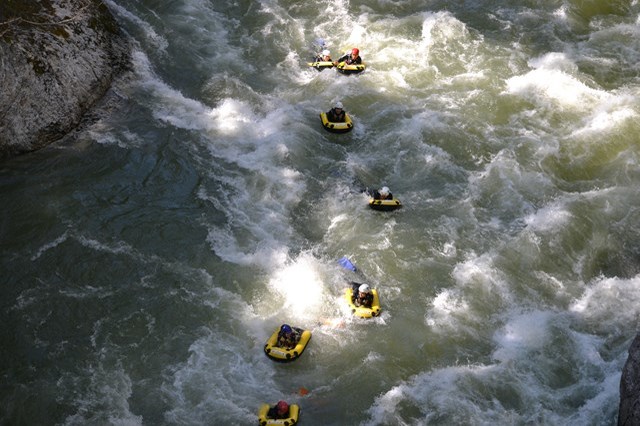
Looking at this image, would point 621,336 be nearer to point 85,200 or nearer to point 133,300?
point 133,300

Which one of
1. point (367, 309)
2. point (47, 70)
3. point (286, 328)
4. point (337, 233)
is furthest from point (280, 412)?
point (47, 70)

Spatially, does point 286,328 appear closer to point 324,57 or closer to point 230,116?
point 230,116

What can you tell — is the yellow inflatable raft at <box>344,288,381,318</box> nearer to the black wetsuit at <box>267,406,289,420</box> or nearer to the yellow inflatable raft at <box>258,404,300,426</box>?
A: the yellow inflatable raft at <box>258,404,300,426</box>

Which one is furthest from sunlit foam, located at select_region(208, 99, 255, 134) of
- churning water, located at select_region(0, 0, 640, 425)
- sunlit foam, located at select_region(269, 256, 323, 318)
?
sunlit foam, located at select_region(269, 256, 323, 318)

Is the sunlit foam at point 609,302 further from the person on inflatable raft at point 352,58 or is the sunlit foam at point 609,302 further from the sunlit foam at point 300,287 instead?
the person on inflatable raft at point 352,58

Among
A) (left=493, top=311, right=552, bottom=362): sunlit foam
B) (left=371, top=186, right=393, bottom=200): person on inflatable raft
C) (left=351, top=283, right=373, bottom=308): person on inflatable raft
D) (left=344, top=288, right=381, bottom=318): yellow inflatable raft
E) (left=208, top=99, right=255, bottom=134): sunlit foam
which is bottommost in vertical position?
(left=493, top=311, right=552, bottom=362): sunlit foam

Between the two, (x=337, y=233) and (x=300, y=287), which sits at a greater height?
(x=337, y=233)
